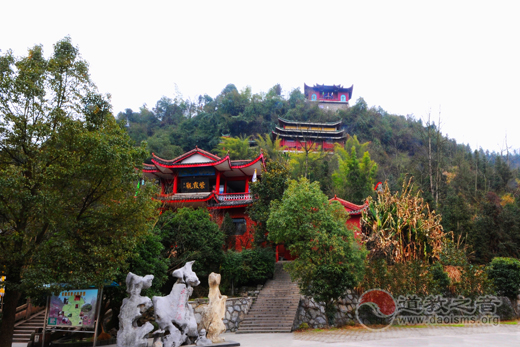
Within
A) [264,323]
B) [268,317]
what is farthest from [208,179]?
[264,323]

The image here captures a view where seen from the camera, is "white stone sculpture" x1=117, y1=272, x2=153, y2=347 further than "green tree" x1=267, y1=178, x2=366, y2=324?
No

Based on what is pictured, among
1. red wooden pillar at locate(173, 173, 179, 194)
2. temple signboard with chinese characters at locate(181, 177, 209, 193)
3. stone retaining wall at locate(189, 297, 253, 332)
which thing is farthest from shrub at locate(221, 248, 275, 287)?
red wooden pillar at locate(173, 173, 179, 194)

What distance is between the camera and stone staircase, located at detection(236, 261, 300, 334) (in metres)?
11.1

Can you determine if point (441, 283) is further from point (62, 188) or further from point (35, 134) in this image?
point (35, 134)

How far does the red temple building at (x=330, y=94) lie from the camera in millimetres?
56375

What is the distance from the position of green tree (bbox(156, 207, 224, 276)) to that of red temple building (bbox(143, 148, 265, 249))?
4363 mm

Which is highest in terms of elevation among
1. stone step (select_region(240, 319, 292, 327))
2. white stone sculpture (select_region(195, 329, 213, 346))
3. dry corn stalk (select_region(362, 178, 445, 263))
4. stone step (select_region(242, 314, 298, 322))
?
dry corn stalk (select_region(362, 178, 445, 263))

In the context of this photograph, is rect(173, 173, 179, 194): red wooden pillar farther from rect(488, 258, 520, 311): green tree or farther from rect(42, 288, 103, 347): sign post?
rect(488, 258, 520, 311): green tree

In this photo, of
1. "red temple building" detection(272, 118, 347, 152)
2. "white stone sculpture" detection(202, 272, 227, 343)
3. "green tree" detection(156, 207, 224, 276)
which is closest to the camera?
"white stone sculpture" detection(202, 272, 227, 343)

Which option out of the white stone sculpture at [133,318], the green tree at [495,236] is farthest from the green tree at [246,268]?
the green tree at [495,236]

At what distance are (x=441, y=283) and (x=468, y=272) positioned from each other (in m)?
1.13

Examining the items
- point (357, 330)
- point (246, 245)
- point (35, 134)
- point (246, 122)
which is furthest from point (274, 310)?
point (246, 122)

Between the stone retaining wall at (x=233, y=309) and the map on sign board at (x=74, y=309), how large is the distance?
4.22 meters

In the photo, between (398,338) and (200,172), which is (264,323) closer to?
(398,338)
